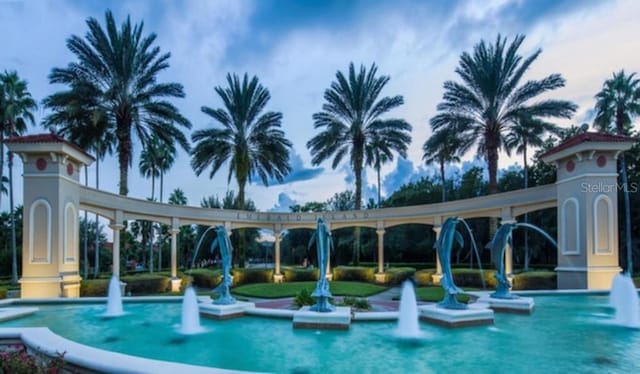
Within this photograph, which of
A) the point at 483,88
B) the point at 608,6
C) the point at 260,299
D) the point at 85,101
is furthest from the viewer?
the point at 483,88

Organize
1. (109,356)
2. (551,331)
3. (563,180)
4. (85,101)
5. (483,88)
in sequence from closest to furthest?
(109,356), (551,331), (563,180), (85,101), (483,88)

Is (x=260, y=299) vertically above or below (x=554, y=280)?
below

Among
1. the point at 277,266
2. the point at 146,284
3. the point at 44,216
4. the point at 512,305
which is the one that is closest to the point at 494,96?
the point at 512,305

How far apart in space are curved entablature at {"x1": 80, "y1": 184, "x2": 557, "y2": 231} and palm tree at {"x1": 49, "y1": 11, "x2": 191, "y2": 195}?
213 centimetres

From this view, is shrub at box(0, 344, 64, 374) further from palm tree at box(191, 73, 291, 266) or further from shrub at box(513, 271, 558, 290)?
palm tree at box(191, 73, 291, 266)

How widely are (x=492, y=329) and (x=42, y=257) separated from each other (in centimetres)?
1440

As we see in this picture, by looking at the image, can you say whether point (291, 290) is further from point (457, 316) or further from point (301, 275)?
point (457, 316)

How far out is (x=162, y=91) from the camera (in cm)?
2242

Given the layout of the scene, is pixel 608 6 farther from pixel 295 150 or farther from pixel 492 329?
pixel 295 150

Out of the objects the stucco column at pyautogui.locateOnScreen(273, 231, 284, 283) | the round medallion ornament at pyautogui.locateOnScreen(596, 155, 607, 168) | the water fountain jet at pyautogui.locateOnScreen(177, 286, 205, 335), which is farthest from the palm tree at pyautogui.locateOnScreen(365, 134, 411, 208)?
the water fountain jet at pyautogui.locateOnScreen(177, 286, 205, 335)

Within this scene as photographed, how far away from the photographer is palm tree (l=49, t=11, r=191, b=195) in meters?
20.7

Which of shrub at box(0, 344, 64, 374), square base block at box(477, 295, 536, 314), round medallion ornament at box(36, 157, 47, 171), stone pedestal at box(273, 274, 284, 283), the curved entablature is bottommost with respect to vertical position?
stone pedestal at box(273, 274, 284, 283)

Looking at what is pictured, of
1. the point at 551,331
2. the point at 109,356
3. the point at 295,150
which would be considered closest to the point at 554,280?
the point at 551,331

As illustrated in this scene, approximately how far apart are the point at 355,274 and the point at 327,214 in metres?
4.19
